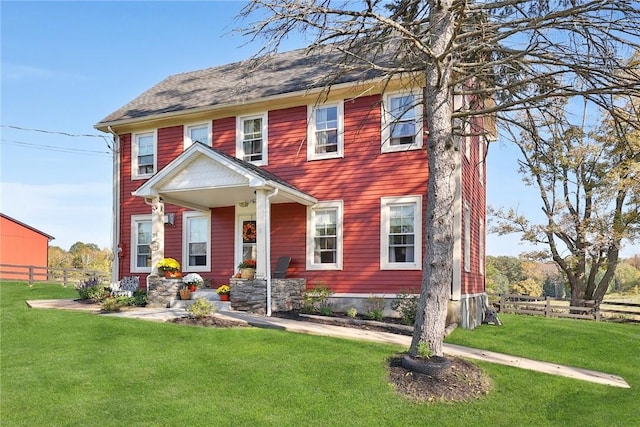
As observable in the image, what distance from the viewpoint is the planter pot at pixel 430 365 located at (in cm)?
611

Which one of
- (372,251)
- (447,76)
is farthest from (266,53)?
(372,251)

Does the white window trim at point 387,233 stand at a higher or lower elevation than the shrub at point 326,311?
higher

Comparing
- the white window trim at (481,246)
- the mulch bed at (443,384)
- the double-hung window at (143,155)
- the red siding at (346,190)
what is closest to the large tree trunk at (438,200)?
the mulch bed at (443,384)

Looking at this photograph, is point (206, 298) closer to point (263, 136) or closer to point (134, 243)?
point (134, 243)

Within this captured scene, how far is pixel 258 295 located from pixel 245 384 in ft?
15.4

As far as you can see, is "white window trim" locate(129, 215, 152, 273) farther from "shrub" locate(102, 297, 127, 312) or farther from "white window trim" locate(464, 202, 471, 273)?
"white window trim" locate(464, 202, 471, 273)

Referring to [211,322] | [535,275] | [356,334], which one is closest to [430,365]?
[356,334]

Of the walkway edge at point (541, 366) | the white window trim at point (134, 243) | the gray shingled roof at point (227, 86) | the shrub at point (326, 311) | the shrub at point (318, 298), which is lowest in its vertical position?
the walkway edge at point (541, 366)

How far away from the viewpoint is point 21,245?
29953 mm

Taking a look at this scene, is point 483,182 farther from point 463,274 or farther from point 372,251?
point 372,251

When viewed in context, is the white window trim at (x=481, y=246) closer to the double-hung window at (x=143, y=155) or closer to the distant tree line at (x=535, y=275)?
the double-hung window at (x=143, y=155)

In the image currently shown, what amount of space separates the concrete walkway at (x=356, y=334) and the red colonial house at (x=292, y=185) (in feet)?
4.43

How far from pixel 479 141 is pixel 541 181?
24.0ft

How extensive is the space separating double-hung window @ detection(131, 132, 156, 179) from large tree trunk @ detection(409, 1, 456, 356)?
33.0 ft
